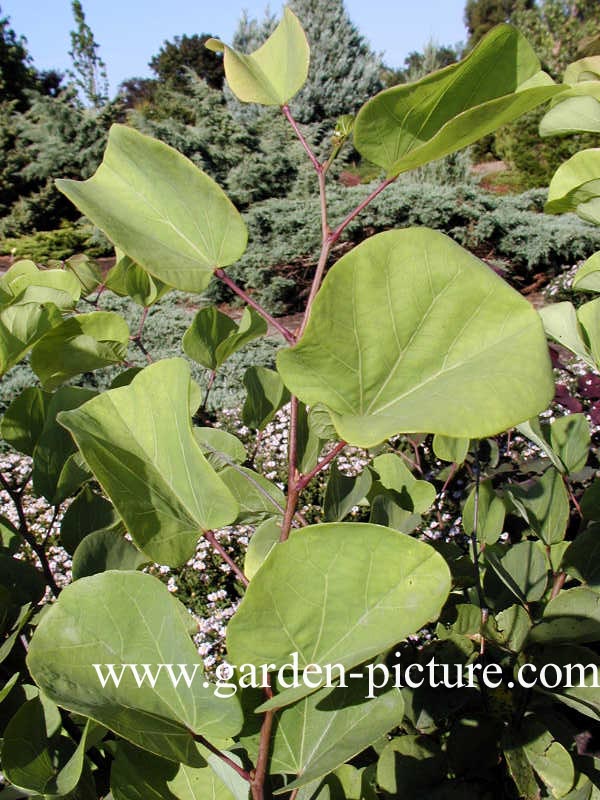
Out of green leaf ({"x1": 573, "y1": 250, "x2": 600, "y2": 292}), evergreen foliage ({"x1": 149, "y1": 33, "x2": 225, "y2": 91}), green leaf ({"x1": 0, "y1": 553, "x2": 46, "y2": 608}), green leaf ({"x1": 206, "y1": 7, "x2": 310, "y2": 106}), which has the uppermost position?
evergreen foliage ({"x1": 149, "y1": 33, "x2": 225, "y2": 91})

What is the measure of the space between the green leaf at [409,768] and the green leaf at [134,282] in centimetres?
62

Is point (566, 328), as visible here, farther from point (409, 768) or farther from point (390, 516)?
point (409, 768)

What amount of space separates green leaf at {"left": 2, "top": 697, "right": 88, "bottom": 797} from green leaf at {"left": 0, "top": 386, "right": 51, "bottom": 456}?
1.06 feet

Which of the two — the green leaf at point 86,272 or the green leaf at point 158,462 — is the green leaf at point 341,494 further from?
the green leaf at point 86,272

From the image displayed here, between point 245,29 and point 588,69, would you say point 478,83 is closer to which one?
point 588,69

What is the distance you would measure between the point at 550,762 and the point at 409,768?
0.17 meters

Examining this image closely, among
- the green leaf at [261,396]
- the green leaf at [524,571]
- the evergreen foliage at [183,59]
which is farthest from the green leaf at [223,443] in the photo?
the evergreen foliage at [183,59]

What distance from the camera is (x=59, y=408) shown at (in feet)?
2.30

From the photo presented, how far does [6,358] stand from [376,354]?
392 mm

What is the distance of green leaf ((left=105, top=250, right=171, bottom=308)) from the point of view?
81cm

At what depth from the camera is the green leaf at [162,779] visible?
510 millimetres

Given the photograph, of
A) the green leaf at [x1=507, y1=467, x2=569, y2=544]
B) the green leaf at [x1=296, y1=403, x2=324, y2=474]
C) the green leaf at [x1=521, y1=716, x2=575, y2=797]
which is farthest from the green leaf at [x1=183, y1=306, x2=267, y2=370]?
the green leaf at [x1=521, y1=716, x2=575, y2=797]

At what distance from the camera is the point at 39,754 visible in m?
0.53

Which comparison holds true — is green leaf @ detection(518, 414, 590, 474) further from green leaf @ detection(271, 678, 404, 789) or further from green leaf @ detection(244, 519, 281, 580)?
green leaf @ detection(271, 678, 404, 789)
